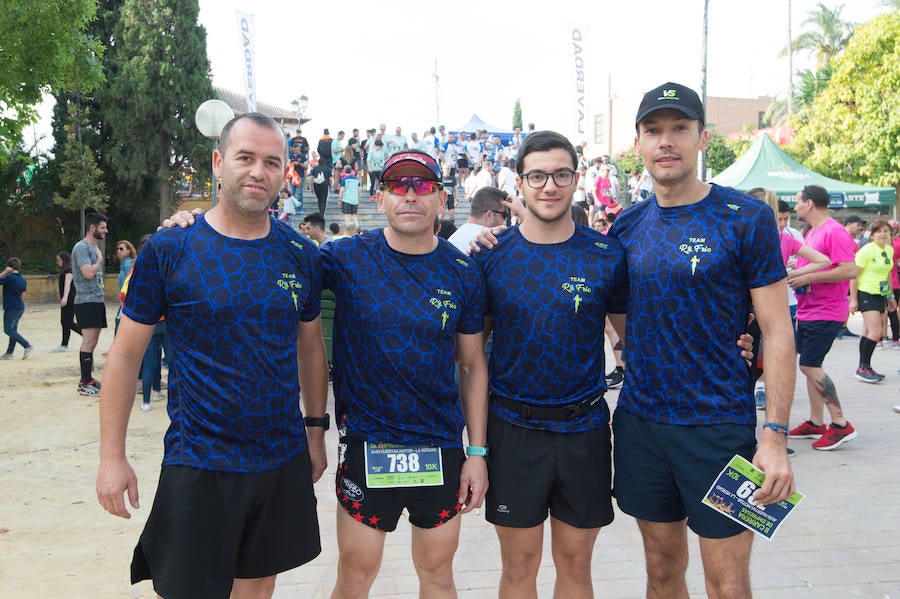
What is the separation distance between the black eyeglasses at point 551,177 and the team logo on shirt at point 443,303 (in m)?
0.59

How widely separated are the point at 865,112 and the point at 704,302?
24.2 meters

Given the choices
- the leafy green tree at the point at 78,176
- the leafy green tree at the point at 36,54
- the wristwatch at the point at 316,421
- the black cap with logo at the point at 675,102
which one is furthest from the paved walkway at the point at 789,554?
the leafy green tree at the point at 78,176

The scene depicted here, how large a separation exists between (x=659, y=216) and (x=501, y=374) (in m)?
0.91

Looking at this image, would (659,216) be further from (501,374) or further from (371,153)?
(371,153)

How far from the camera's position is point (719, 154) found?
40875 millimetres

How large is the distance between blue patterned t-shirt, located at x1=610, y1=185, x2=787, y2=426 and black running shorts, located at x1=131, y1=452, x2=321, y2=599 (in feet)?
4.82

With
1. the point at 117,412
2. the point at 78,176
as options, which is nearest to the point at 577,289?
the point at 117,412

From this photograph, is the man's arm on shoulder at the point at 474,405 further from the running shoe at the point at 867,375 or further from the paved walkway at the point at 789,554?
the running shoe at the point at 867,375

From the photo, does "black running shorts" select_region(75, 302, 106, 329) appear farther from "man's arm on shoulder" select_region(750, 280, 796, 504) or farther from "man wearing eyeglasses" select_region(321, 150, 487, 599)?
"man's arm on shoulder" select_region(750, 280, 796, 504)

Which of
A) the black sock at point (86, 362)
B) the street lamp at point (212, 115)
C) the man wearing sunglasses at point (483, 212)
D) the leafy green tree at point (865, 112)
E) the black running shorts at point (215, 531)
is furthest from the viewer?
the leafy green tree at point (865, 112)

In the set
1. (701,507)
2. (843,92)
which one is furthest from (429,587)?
(843,92)

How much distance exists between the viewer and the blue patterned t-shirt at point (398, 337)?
2756 millimetres

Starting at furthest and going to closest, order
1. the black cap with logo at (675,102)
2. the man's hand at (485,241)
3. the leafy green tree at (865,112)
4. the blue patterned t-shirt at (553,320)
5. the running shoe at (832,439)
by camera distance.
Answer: the leafy green tree at (865,112) < the running shoe at (832,439) < the man's hand at (485,241) < the blue patterned t-shirt at (553,320) < the black cap with logo at (675,102)

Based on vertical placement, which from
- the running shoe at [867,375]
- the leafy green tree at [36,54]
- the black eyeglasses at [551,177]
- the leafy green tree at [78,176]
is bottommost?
the running shoe at [867,375]
